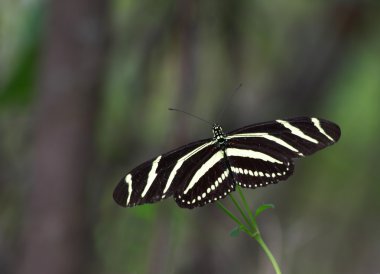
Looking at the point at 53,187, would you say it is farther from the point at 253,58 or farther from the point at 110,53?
the point at 253,58

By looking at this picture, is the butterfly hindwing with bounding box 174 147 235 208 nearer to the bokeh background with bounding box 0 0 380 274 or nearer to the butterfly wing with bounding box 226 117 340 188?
the butterfly wing with bounding box 226 117 340 188

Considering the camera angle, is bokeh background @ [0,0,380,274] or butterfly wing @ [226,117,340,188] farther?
bokeh background @ [0,0,380,274]

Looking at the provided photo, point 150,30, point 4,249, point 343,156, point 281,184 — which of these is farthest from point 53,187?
point 343,156

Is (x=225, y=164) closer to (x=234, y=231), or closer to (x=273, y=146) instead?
(x=273, y=146)

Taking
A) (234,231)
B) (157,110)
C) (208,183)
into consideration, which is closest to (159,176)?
(208,183)

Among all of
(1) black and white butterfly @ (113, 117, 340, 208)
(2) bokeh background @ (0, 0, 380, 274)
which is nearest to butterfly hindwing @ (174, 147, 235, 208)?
(1) black and white butterfly @ (113, 117, 340, 208)

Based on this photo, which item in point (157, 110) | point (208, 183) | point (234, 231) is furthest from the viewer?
point (157, 110)
